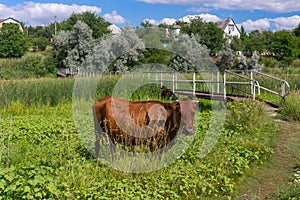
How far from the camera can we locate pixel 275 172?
21.2 ft

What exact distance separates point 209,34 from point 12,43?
27350 mm

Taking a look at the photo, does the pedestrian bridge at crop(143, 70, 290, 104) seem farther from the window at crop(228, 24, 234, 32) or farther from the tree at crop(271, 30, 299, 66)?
the window at crop(228, 24, 234, 32)

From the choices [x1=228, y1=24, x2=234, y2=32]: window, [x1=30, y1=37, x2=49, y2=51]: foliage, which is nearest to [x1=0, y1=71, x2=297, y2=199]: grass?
[x1=30, y1=37, x2=49, y2=51]: foliage

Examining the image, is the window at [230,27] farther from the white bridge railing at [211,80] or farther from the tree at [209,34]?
the white bridge railing at [211,80]

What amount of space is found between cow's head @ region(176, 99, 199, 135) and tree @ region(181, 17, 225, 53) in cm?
3832

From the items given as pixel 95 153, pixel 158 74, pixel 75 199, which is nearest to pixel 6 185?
pixel 75 199

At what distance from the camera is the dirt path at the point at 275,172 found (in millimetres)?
5632

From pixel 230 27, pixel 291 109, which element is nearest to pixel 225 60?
pixel 291 109

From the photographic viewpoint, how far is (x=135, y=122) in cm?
639

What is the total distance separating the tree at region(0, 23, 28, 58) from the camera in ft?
161

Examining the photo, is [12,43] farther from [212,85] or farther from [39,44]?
[212,85]

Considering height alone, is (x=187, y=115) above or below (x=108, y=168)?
above

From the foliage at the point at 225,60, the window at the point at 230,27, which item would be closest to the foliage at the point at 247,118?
the foliage at the point at 225,60

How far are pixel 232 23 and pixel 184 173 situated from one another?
73.9 m
